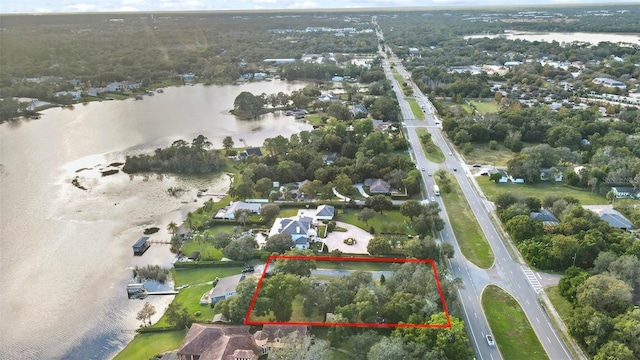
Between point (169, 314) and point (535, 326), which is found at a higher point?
point (169, 314)

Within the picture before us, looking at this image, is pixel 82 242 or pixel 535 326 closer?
pixel 535 326

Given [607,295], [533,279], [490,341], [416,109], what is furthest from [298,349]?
[416,109]

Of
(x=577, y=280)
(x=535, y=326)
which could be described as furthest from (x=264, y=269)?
(x=577, y=280)

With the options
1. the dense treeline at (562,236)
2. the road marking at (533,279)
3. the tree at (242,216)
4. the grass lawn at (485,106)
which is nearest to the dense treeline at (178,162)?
the tree at (242,216)

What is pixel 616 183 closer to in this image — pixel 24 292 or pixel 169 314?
pixel 169 314

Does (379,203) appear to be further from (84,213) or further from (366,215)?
(84,213)

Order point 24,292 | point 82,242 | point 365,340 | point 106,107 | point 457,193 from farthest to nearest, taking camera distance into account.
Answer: point 106,107 < point 457,193 < point 82,242 < point 24,292 < point 365,340

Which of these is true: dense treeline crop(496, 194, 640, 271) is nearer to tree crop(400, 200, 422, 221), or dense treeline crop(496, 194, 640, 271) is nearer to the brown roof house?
tree crop(400, 200, 422, 221)
